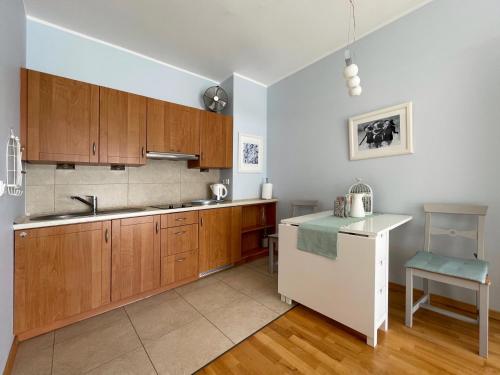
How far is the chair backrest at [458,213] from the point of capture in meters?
1.62

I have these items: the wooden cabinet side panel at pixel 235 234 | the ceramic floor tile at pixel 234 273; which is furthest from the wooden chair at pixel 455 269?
the wooden cabinet side panel at pixel 235 234

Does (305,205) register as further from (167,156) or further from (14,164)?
(14,164)

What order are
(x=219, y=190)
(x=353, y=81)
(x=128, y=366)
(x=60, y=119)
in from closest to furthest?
1. (x=128, y=366)
2. (x=353, y=81)
3. (x=60, y=119)
4. (x=219, y=190)

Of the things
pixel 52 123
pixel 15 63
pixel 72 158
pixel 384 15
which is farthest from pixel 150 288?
pixel 384 15

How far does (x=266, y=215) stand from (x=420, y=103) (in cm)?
238

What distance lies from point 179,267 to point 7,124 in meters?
1.80

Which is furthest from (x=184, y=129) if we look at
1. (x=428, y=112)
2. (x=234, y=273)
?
(x=428, y=112)

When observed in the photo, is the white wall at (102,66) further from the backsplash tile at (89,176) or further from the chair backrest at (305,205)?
the chair backrest at (305,205)

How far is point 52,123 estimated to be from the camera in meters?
1.81

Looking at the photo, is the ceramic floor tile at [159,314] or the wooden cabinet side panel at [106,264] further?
the wooden cabinet side panel at [106,264]

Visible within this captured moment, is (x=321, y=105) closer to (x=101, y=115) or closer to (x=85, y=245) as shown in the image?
(x=101, y=115)

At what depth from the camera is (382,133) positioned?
2.22m

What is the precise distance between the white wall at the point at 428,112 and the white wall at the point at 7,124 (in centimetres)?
287

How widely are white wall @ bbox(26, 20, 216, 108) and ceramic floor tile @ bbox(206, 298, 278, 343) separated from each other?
2.66 m
